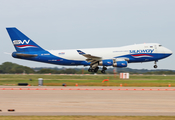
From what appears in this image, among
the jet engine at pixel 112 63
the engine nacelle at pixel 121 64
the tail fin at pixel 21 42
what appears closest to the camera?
the engine nacelle at pixel 121 64

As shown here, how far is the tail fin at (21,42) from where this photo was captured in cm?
5084

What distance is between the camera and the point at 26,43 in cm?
5100

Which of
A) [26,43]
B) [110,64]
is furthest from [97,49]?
[26,43]

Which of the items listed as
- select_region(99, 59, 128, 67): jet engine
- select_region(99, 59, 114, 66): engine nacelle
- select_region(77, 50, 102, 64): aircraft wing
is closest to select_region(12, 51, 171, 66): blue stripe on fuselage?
select_region(77, 50, 102, 64): aircraft wing

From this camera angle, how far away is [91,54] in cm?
4872

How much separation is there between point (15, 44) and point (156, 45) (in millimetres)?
26617

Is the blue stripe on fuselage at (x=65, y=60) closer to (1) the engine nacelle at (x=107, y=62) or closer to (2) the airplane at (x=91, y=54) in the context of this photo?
(2) the airplane at (x=91, y=54)

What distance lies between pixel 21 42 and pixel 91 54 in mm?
13915

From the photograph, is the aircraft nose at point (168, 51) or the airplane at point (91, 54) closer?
the airplane at point (91, 54)

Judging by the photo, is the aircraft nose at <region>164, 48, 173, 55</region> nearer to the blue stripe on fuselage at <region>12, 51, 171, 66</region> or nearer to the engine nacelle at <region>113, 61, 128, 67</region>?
the blue stripe on fuselage at <region>12, 51, 171, 66</region>

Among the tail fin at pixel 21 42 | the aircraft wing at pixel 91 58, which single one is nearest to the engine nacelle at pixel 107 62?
the aircraft wing at pixel 91 58

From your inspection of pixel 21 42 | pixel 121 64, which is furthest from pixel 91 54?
pixel 21 42

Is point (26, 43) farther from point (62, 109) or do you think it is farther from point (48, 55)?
point (62, 109)

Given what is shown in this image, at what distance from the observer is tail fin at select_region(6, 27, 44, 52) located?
5084cm
